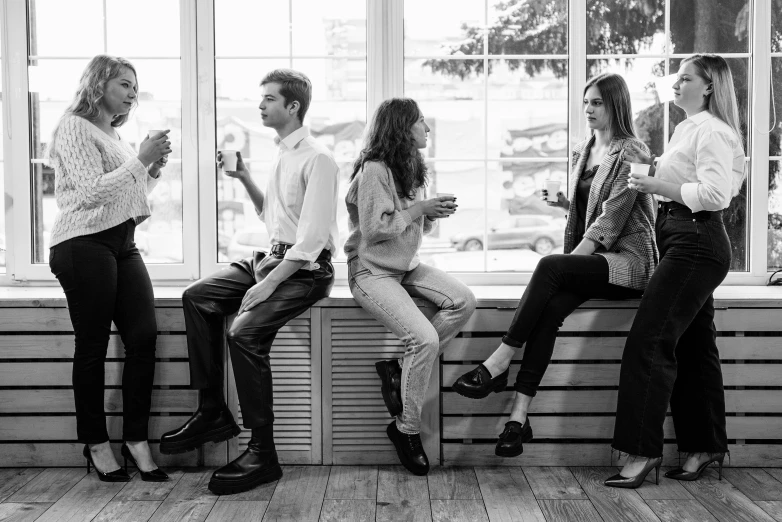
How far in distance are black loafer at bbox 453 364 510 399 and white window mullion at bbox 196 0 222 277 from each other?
1347 mm

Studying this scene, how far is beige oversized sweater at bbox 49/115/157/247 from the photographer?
2713 mm

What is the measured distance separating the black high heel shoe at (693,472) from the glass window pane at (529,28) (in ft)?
5.83

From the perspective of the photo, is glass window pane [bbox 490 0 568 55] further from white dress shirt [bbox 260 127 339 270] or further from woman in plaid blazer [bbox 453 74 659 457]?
white dress shirt [bbox 260 127 339 270]

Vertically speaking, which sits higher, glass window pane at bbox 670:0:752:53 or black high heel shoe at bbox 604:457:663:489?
glass window pane at bbox 670:0:752:53

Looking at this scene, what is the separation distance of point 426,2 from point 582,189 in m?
1.10

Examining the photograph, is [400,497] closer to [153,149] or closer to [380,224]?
[380,224]

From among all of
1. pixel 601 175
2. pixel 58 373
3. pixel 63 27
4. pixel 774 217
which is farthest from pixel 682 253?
pixel 63 27

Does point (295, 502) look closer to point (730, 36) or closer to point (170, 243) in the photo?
point (170, 243)

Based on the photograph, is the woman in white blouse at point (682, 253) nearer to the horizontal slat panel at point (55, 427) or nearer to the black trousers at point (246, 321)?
the black trousers at point (246, 321)

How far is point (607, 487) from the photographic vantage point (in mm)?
2729

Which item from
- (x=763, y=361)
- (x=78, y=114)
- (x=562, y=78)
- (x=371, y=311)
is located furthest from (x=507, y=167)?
(x=78, y=114)

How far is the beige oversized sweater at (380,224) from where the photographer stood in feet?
9.25

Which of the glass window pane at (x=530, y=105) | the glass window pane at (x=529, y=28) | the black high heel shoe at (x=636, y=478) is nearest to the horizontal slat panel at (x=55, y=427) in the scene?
the black high heel shoe at (x=636, y=478)

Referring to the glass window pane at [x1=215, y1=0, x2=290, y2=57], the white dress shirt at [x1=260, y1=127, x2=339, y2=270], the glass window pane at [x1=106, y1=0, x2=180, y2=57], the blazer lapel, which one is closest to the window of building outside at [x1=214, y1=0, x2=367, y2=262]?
the glass window pane at [x1=215, y1=0, x2=290, y2=57]
